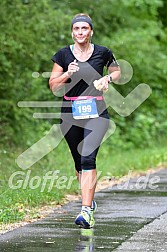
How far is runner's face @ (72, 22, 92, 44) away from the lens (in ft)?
24.2

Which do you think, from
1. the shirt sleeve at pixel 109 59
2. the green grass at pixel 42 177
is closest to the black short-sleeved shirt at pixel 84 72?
the shirt sleeve at pixel 109 59

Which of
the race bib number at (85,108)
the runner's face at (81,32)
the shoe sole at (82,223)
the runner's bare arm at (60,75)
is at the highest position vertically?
the runner's face at (81,32)

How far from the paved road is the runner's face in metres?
1.80

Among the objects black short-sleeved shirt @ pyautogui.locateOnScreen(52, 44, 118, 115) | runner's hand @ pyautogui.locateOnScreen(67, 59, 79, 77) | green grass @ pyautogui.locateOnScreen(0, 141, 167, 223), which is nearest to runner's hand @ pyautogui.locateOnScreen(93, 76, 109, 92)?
black short-sleeved shirt @ pyautogui.locateOnScreen(52, 44, 118, 115)

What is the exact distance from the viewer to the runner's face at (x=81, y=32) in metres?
7.38

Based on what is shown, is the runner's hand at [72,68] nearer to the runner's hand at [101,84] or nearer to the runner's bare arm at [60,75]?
the runner's bare arm at [60,75]

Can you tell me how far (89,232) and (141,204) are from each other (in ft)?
7.03

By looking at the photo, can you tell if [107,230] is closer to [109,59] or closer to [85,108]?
[85,108]

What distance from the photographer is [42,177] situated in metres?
10.8

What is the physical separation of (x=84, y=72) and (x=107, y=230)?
1515 millimetres

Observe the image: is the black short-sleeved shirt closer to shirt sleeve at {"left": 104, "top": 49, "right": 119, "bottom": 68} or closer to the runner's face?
shirt sleeve at {"left": 104, "top": 49, "right": 119, "bottom": 68}

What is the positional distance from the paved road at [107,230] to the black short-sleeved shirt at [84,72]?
1203 millimetres

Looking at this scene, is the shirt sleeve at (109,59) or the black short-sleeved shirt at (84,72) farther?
the shirt sleeve at (109,59)

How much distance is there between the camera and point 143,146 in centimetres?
2112
